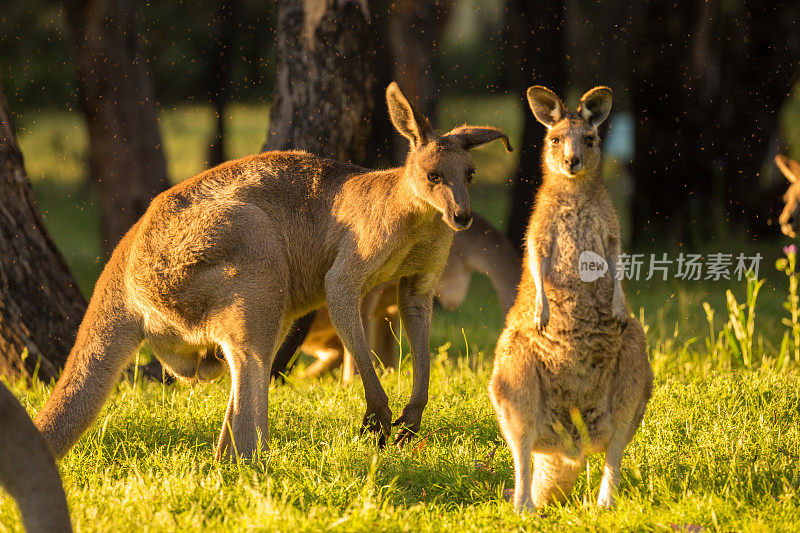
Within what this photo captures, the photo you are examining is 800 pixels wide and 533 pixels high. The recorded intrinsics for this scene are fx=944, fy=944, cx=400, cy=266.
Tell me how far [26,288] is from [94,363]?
5.89ft

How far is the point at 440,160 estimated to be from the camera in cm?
429

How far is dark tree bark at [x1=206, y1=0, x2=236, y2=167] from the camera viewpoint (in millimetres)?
12031

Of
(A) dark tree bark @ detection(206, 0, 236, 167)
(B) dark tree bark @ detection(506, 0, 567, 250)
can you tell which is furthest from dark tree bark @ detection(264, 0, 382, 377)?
(A) dark tree bark @ detection(206, 0, 236, 167)

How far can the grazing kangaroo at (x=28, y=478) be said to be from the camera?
2.89 meters

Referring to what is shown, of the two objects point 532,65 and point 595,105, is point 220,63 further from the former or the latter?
point 595,105

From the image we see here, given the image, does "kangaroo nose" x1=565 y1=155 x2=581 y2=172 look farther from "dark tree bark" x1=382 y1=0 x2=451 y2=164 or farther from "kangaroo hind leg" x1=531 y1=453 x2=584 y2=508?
"dark tree bark" x1=382 y1=0 x2=451 y2=164

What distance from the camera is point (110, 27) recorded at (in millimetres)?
8469

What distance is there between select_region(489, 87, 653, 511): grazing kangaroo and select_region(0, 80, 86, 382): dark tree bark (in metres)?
3.35

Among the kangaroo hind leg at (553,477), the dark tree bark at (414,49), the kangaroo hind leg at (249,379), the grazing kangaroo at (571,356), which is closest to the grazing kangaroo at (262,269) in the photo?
the kangaroo hind leg at (249,379)

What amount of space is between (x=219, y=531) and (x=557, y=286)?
1470mm

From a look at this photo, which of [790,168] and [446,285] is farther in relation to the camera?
[446,285]

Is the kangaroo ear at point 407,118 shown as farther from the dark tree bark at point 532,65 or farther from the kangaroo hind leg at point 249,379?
the dark tree bark at point 532,65

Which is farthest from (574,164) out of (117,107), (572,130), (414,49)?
(117,107)

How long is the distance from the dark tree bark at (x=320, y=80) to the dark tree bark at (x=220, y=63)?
5772 millimetres
